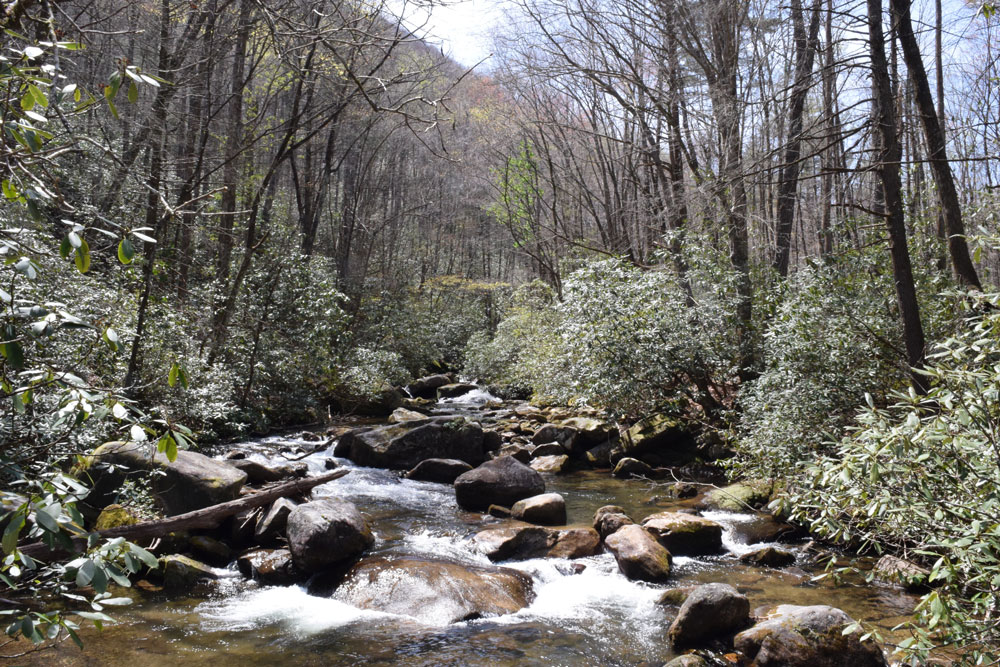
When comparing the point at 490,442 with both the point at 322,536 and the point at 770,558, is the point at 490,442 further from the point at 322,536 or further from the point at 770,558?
the point at 770,558

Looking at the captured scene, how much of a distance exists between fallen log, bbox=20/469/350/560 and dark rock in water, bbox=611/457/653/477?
486 cm

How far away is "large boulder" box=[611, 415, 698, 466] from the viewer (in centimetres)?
1062

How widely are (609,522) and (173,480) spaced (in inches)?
192

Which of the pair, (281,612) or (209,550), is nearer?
(281,612)

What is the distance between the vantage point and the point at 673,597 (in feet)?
18.6

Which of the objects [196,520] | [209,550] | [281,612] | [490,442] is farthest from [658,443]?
[196,520]

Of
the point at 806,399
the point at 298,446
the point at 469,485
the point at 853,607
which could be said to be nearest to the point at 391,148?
the point at 298,446

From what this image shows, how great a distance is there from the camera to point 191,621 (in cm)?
511

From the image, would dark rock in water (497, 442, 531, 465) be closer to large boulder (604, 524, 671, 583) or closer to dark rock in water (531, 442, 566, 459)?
dark rock in water (531, 442, 566, 459)

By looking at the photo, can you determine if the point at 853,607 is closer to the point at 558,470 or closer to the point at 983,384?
the point at 983,384

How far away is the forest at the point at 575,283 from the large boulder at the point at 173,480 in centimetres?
18

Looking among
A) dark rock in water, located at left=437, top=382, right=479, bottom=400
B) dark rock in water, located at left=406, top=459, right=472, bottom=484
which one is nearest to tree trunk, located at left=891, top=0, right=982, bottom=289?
dark rock in water, located at left=406, top=459, right=472, bottom=484

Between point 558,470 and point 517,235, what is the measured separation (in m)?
14.1

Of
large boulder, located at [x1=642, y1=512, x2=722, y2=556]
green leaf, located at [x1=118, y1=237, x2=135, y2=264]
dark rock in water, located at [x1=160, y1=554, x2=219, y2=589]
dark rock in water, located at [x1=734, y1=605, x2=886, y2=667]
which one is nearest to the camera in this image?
green leaf, located at [x1=118, y1=237, x2=135, y2=264]
